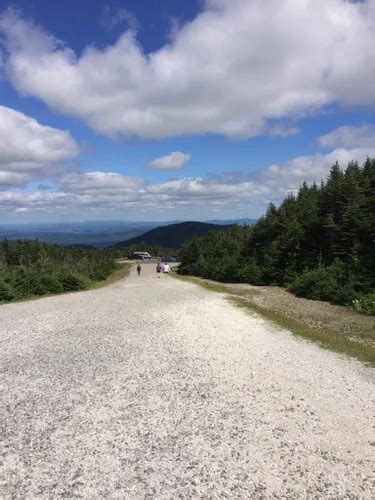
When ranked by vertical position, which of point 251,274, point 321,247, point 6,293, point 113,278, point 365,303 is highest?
point 321,247

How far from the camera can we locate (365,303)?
28.4 m

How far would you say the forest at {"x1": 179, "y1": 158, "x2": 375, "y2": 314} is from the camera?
1328 inches

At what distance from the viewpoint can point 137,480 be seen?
916 cm

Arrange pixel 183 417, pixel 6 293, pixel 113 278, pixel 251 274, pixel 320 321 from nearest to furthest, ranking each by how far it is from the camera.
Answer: pixel 183 417 < pixel 320 321 < pixel 6 293 < pixel 251 274 < pixel 113 278

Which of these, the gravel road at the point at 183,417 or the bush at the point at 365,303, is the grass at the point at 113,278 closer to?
the gravel road at the point at 183,417

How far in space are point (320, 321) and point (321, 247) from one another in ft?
77.7

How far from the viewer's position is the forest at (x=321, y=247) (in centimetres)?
3372

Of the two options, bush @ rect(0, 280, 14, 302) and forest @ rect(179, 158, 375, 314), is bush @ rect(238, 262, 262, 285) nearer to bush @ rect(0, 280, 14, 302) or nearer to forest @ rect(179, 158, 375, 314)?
forest @ rect(179, 158, 375, 314)

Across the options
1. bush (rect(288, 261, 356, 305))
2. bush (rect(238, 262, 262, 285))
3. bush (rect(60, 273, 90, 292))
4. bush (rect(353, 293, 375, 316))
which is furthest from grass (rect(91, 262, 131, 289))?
bush (rect(353, 293, 375, 316))

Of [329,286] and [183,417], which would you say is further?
[329,286]

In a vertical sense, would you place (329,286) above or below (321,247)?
below

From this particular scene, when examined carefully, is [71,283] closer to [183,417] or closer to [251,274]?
[251,274]

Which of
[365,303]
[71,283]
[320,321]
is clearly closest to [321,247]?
[365,303]

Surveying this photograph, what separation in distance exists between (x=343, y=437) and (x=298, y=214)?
46.1 m
